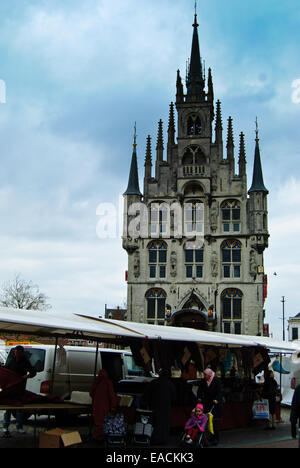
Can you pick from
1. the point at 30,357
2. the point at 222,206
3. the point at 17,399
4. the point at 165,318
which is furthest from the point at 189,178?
the point at 17,399

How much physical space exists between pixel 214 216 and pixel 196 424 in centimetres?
2743

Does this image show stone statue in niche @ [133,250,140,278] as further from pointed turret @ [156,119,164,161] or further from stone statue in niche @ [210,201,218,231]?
pointed turret @ [156,119,164,161]

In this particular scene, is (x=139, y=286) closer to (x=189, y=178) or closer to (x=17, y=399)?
(x=189, y=178)

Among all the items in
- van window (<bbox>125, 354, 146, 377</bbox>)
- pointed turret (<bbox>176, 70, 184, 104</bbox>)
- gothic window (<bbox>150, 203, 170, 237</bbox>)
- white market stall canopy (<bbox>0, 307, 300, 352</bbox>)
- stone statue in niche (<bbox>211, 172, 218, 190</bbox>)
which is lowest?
van window (<bbox>125, 354, 146, 377</bbox>)

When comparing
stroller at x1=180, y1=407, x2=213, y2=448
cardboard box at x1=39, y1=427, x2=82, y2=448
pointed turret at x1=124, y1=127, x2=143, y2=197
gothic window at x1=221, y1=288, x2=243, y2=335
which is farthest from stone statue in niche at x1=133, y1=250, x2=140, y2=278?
cardboard box at x1=39, y1=427, x2=82, y2=448

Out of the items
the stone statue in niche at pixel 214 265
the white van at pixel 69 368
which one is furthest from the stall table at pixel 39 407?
the stone statue in niche at pixel 214 265

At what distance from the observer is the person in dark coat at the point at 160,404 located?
10.6 meters

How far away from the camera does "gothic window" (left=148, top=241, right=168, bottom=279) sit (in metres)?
37.2

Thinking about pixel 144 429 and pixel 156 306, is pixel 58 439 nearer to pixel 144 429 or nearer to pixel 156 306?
pixel 144 429

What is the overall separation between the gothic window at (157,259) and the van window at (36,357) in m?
24.2

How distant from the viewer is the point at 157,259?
122ft

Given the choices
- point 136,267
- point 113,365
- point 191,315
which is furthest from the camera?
point 136,267

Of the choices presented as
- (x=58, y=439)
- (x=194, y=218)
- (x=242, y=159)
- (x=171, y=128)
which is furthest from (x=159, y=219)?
(x=58, y=439)

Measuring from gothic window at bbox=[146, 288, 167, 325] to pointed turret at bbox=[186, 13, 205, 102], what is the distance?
47.0 ft
